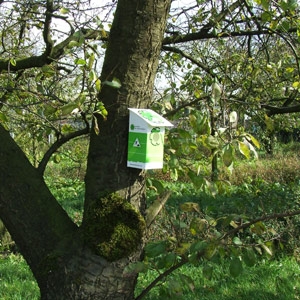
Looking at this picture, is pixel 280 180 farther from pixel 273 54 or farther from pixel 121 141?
pixel 121 141

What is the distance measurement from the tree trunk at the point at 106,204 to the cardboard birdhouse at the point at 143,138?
42 millimetres

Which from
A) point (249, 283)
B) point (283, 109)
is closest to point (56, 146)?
point (283, 109)

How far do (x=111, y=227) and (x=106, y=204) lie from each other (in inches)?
3.7

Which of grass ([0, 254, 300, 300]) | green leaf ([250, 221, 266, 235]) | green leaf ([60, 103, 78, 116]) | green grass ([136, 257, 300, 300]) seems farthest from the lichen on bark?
grass ([0, 254, 300, 300])

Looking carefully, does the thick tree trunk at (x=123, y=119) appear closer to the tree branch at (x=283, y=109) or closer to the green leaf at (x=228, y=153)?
the green leaf at (x=228, y=153)

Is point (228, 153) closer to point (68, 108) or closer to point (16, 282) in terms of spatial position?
point (68, 108)

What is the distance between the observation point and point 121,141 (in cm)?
157

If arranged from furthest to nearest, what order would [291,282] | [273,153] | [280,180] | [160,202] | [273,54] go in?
1. [273,153]
2. [280,180]
3. [273,54]
4. [291,282]
5. [160,202]

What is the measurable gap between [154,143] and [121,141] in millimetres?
127

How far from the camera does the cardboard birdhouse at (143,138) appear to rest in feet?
A: 4.95

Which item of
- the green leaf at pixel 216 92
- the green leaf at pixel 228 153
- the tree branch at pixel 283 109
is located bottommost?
the green leaf at pixel 228 153

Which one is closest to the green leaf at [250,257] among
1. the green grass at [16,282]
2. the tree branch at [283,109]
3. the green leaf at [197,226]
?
the green leaf at [197,226]

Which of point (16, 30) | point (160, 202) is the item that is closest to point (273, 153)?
point (16, 30)

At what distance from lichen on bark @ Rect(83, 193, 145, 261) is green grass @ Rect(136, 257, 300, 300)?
197 centimetres
